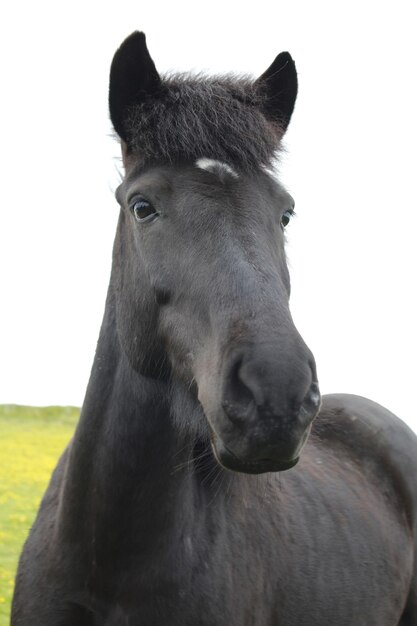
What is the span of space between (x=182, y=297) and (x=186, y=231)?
11.9 inches

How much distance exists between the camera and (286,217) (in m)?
4.27

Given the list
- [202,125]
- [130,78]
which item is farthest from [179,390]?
[130,78]

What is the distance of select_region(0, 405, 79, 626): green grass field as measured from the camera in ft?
47.3

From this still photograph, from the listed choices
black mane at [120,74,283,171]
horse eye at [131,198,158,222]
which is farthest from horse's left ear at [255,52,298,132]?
horse eye at [131,198,158,222]

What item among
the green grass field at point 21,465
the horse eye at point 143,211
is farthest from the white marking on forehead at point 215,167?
the green grass field at point 21,465

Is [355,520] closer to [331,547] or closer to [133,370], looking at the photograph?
[331,547]

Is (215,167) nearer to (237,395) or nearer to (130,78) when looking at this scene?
(130,78)

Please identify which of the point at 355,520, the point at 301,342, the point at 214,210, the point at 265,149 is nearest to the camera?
the point at 301,342

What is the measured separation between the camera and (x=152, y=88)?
4.29m

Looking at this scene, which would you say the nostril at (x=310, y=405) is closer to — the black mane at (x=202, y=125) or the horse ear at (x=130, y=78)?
the black mane at (x=202, y=125)

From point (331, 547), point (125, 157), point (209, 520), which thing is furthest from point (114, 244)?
point (331, 547)

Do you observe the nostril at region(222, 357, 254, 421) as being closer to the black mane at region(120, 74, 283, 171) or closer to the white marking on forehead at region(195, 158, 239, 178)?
the white marking on forehead at region(195, 158, 239, 178)

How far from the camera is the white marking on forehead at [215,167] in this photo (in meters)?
3.87

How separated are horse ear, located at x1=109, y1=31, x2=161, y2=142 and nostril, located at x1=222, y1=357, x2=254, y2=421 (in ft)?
5.62
